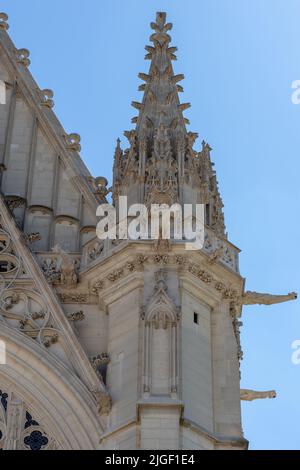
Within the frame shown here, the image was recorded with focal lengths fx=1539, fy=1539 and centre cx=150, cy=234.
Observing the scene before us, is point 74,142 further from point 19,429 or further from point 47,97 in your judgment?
point 19,429

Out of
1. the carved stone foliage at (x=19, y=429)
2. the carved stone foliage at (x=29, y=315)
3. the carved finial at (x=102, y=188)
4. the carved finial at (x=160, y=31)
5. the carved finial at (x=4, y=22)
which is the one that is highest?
the carved finial at (x=4, y=22)

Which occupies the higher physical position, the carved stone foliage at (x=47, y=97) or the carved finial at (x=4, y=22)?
the carved finial at (x=4, y=22)

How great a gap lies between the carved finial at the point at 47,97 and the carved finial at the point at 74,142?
34.0 inches

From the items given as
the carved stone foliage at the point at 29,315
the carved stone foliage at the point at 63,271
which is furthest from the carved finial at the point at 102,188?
the carved stone foliage at the point at 29,315

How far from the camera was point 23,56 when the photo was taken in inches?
1122

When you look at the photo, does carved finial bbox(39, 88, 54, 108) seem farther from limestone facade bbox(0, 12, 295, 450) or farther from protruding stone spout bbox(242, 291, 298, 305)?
protruding stone spout bbox(242, 291, 298, 305)

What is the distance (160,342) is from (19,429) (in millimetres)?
2420

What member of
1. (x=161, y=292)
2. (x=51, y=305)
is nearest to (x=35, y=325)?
(x=51, y=305)

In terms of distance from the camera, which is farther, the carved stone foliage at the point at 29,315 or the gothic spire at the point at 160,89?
the gothic spire at the point at 160,89

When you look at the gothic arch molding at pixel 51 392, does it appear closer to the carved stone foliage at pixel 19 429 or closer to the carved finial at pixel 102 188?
the carved stone foliage at pixel 19 429

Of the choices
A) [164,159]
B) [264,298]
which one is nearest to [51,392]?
[264,298]

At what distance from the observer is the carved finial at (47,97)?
2778 cm
